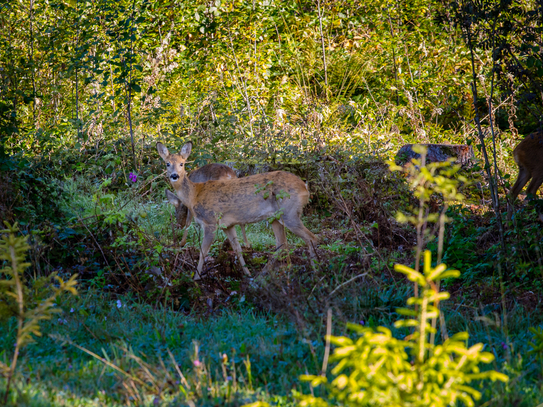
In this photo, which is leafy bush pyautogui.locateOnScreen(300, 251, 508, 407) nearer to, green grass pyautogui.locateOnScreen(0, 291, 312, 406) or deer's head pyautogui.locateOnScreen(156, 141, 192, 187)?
green grass pyautogui.locateOnScreen(0, 291, 312, 406)

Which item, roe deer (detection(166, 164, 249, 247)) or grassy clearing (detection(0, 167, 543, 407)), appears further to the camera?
roe deer (detection(166, 164, 249, 247))

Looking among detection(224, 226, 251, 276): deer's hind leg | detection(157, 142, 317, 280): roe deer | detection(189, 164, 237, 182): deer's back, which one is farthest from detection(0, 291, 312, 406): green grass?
detection(189, 164, 237, 182): deer's back

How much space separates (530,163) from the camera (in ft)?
24.1

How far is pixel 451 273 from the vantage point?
7.63 ft

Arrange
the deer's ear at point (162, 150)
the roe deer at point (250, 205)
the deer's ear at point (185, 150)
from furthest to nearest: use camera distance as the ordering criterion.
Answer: the deer's ear at point (185, 150) → the deer's ear at point (162, 150) → the roe deer at point (250, 205)

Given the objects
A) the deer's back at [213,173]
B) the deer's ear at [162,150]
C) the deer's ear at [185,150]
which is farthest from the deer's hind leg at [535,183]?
the deer's ear at [162,150]

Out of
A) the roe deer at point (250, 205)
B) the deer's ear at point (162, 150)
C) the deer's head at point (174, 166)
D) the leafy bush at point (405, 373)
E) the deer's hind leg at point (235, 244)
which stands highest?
the leafy bush at point (405, 373)

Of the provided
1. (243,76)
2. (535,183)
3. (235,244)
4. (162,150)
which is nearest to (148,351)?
(235,244)

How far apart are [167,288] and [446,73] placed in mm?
10998

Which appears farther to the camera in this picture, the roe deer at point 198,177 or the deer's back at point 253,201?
the roe deer at point 198,177

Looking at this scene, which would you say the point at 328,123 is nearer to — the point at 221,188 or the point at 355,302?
the point at 221,188

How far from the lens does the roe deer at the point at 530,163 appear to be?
726cm

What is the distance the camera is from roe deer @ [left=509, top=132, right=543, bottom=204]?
726 cm

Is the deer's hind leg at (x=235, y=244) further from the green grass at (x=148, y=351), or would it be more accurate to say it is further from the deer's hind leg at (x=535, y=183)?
the deer's hind leg at (x=535, y=183)
